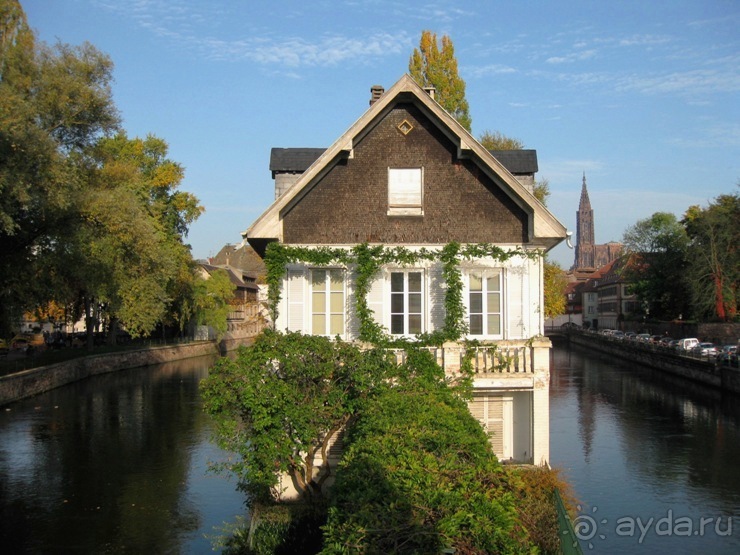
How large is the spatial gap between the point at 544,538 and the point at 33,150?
76.6 ft

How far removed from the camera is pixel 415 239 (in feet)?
55.5

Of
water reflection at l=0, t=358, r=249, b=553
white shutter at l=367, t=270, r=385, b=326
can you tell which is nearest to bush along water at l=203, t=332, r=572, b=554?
white shutter at l=367, t=270, r=385, b=326

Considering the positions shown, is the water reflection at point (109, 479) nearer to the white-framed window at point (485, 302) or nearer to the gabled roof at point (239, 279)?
the white-framed window at point (485, 302)

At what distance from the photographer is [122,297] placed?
4222 cm

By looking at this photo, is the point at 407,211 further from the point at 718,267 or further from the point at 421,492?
the point at 718,267

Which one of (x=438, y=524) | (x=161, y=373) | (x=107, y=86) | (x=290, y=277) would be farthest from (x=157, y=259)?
(x=438, y=524)

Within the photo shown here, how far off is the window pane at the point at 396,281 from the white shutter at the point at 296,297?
6.70 feet

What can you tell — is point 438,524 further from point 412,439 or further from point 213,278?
point 213,278

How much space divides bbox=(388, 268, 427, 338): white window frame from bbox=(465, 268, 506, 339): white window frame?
3.35 feet

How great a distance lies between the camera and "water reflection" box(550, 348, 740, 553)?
18.6 m

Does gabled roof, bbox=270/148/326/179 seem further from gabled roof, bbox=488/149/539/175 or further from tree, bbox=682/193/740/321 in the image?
tree, bbox=682/193/740/321

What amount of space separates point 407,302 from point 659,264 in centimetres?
7742

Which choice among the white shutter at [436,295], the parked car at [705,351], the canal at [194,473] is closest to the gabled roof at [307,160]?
the white shutter at [436,295]

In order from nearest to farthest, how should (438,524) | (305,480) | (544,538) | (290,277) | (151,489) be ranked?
(438,524) < (544,538) < (305,480) < (290,277) < (151,489)
